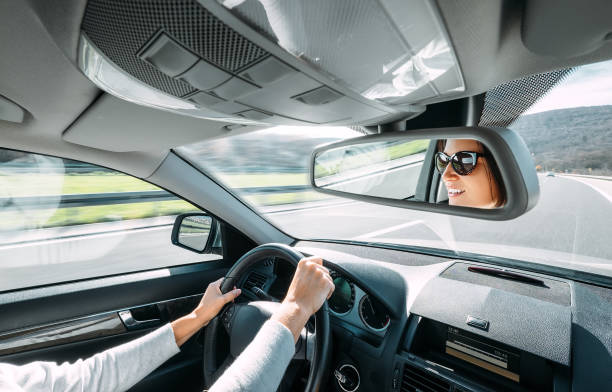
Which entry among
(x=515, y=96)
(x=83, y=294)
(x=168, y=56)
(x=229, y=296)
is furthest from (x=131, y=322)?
(x=515, y=96)

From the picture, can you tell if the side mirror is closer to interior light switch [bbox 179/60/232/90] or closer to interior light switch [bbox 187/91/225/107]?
interior light switch [bbox 187/91/225/107]

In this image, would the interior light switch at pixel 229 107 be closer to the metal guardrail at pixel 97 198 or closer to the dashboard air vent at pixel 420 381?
the metal guardrail at pixel 97 198

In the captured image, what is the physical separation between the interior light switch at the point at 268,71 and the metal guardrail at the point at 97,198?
1538 mm

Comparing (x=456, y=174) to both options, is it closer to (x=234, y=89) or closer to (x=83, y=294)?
(x=234, y=89)

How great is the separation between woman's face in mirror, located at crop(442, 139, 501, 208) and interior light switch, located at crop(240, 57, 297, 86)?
0.95 m

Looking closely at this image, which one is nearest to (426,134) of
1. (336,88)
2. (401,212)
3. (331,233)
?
(336,88)

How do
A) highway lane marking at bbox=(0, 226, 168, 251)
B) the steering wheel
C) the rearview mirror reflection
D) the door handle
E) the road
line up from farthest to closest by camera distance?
highway lane marking at bbox=(0, 226, 168, 251), the road, the door handle, the steering wheel, the rearview mirror reflection

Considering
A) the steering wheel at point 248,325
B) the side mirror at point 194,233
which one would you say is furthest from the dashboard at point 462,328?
the side mirror at point 194,233

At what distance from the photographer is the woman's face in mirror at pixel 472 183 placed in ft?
4.70

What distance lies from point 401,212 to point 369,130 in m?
7.35

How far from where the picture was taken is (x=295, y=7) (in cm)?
66

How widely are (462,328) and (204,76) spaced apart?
5.53ft

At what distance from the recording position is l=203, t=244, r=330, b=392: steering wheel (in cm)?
175

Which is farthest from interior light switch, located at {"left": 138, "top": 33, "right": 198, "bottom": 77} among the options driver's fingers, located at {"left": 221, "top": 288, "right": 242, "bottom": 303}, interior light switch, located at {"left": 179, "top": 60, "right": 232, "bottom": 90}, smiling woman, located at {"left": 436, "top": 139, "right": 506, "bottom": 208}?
driver's fingers, located at {"left": 221, "top": 288, "right": 242, "bottom": 303}
